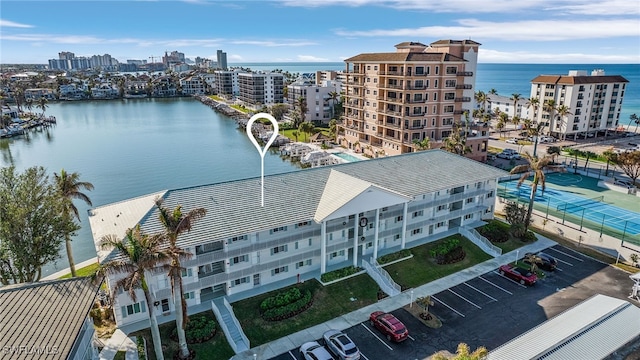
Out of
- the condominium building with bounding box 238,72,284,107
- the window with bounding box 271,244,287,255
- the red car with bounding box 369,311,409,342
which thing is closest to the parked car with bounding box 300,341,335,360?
the red car with bounding box 369,311,409,342

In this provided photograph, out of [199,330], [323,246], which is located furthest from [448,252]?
[199,330]

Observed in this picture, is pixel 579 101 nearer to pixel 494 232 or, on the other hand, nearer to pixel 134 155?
pixel 494 232

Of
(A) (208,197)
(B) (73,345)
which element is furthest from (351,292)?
(B) (73,345)

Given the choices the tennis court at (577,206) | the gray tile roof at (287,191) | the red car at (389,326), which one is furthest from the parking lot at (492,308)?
the gray tile roof at (287,191)

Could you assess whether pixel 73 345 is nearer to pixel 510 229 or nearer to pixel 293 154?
pixel 510 229

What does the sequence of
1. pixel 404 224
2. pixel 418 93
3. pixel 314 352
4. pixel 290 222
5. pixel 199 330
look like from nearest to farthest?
pixel 314 352, pixel 199 330, pixel 290 222, pixel 404 224, pixel 418 93
